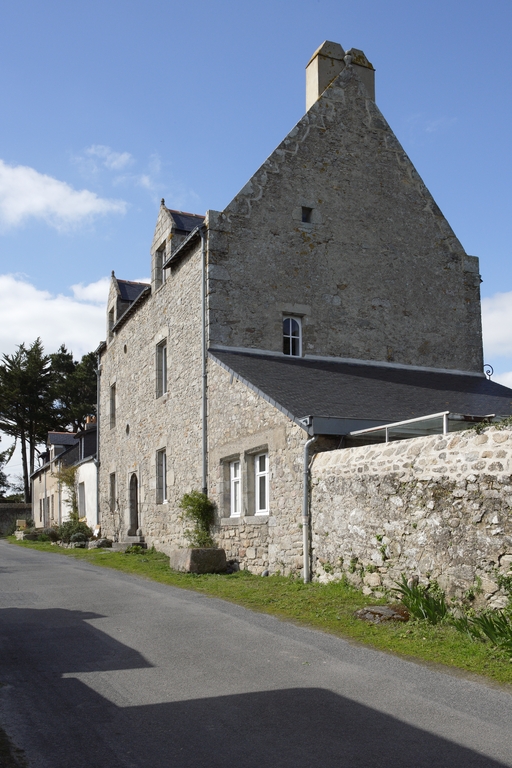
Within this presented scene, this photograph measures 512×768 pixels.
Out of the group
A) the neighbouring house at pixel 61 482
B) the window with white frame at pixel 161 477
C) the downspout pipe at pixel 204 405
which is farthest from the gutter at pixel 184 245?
the neighbouring house at pixel 61 482

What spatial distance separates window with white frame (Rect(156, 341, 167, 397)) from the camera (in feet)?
63.3

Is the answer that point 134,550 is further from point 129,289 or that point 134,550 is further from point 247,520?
point 129,289

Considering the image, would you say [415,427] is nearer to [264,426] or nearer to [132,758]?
[264,426]

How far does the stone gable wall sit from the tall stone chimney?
744mm

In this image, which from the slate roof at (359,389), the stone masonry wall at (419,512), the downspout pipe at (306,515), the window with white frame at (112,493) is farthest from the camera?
the window with white frame at (112,493)

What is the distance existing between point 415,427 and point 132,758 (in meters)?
7.74

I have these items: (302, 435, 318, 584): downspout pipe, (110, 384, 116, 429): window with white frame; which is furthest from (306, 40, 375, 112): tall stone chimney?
(110, 384, 116, 429): window with white frame

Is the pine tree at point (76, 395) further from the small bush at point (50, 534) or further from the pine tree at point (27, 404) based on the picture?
the small bush at point (50, 534)

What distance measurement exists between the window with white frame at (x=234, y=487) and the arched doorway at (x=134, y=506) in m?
7.27

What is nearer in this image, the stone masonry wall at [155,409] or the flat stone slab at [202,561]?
the flat stone slab at [202,561]

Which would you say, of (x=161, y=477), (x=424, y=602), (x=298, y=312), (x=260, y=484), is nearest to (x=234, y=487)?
(x=260, y=484)

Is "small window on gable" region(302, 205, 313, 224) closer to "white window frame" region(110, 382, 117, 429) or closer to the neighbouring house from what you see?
"white window frame" region(110, 382, 117, 429)

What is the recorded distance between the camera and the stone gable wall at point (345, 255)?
16031mm

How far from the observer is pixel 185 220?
1906 centimetres
